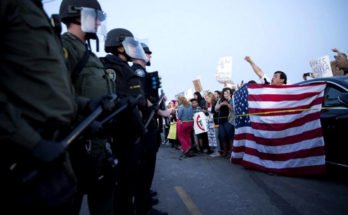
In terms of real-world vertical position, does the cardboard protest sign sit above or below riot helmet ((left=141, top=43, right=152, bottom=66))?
below

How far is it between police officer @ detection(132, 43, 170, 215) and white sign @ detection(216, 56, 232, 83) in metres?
7.31

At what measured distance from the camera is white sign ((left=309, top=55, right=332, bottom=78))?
26.8 feet

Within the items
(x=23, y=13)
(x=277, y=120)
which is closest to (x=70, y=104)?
(x=23, y=13)

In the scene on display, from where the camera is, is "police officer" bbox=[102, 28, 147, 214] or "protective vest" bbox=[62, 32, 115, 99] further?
"police officer" bbox=[102, 28, 147, 214]

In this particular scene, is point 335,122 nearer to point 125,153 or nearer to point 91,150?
point 125,153

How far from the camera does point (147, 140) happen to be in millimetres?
3285

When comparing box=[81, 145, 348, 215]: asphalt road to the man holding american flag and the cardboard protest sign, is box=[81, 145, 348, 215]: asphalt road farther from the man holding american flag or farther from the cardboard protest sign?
the cardboard protest sign

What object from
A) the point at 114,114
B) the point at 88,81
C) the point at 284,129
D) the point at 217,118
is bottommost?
the point at 217,118

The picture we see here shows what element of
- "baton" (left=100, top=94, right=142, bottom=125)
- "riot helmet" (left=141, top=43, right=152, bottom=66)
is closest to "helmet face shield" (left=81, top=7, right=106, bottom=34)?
"baton" (left=100, top=94, right=142, bottom=125)

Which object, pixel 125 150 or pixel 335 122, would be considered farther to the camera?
pixel 335 122

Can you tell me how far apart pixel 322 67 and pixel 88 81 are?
7.89 m

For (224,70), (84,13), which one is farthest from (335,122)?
(224,70)

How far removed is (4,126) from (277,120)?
5316 mm

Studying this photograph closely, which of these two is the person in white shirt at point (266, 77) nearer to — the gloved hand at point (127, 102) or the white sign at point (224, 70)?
the white sign at point (224, 70)
